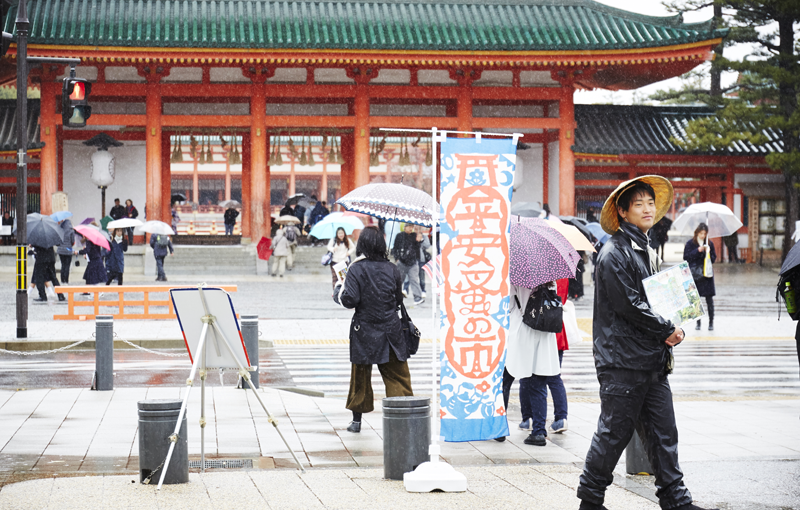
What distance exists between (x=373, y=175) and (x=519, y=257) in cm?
4523

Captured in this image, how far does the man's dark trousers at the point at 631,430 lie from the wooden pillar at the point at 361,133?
2073cm

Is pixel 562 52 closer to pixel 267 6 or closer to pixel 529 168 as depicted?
pixel 529 168

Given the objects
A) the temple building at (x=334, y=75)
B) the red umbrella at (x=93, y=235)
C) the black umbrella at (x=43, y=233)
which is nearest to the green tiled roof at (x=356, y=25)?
the temple building at (x=334, y=75)

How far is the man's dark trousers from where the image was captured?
16.4 feet

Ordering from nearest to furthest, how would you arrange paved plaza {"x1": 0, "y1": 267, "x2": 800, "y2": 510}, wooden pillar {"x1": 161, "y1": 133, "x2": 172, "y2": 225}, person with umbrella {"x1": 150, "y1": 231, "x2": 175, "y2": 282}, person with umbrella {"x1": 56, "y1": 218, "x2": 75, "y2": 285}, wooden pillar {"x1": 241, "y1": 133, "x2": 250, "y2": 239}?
paved plaza {"x1": 0, "y1": 267, "x2": 800, "y2": 510}
person with umbrella {"x1": 56, "y1": 218, "x2": 75, "y2": 285}
person with umbrella {"x1": 150, "y1": 231, "x2": 175, "y2": 282}
wooden pillar {"x1": 161, "y1": 133, "x2": 172, "y2": 225}
wooden pillar {"x1": 241, "y1": 133, "x2": 250, "y2": 239}

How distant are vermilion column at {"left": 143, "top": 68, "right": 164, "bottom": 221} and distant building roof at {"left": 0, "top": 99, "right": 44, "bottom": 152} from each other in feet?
10.5

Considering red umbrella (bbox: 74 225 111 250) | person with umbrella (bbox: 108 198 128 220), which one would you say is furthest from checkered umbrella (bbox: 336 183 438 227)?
person with umbrella (bbox: 108 198 128 220)

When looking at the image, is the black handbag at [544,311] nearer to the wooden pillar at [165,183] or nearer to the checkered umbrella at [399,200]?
the checkered umbrella at [399,200]

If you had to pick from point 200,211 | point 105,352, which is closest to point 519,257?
point 105,352

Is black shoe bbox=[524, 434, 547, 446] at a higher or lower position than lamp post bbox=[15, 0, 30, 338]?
lower

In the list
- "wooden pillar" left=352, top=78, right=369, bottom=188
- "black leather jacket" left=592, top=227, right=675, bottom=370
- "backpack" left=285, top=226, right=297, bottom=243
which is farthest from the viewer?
"wooden pillar" left=352, top=78, right=369, bottom=188

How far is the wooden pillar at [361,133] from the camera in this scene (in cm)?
2559

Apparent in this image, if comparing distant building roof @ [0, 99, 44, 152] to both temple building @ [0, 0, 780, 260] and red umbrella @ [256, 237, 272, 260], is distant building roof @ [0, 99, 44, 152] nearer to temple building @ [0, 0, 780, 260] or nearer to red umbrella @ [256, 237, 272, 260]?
temple building @ [0, 0, 780, 260]

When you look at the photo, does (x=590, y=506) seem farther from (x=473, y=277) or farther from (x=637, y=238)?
(x=473, y=277)
